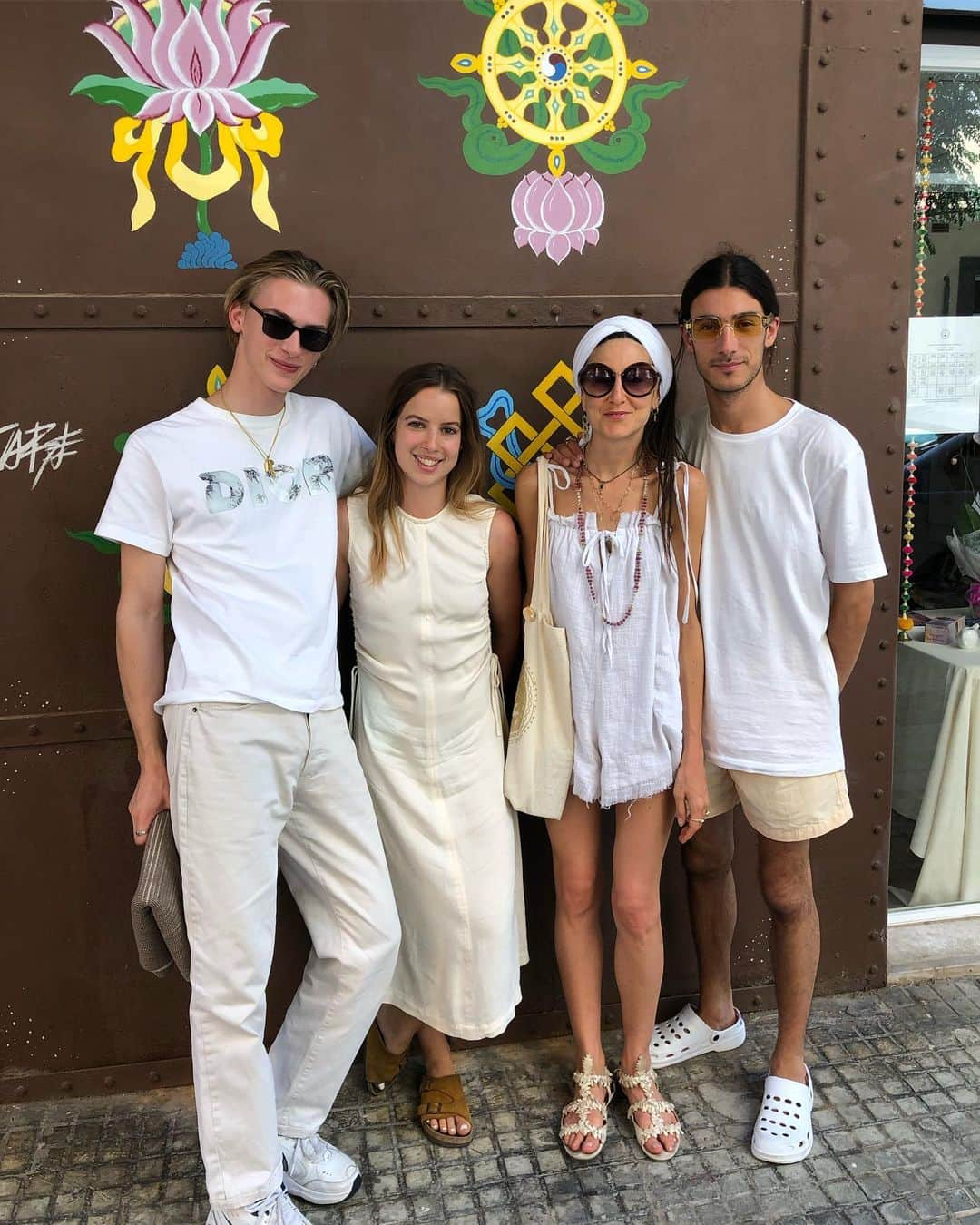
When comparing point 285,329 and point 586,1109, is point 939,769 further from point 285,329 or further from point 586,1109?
point 285,329

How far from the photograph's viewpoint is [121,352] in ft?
8.21

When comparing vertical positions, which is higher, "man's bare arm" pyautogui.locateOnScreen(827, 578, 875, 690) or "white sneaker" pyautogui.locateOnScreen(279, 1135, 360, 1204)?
"man's bare arm" pyautogui.locateOnScreen(827, 578, 875, 690)

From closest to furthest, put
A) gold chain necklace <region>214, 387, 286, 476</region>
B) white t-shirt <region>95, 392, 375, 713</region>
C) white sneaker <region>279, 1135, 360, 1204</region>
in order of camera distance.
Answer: white t-shirt <region>95, 392, 375, 713</region> → gold chain necklace <region>214, 387, 286, 476</region> → white sneaker <region>279, 1135, 360, 1204</region>

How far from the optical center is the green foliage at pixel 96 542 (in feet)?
A: 8.35

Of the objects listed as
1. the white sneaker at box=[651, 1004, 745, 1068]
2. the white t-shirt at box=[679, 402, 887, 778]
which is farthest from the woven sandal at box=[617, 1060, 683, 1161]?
the white t-shirt at box=[679, 402, 887, 778]

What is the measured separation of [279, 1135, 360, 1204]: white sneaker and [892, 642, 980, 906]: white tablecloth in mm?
2171

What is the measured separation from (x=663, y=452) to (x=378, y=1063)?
5.91ft

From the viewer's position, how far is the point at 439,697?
241cm

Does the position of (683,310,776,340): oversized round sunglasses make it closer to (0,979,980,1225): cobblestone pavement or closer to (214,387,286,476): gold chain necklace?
(214,387,286,476): gold chain necklace

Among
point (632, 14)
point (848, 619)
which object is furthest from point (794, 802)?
point (632, 14)

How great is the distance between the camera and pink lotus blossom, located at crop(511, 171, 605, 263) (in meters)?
2.62

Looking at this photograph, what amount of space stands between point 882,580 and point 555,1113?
1.75 m

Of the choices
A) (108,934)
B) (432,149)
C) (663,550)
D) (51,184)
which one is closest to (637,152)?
(432,149)

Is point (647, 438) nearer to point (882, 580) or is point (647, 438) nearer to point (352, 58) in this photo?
point (882, 580)
